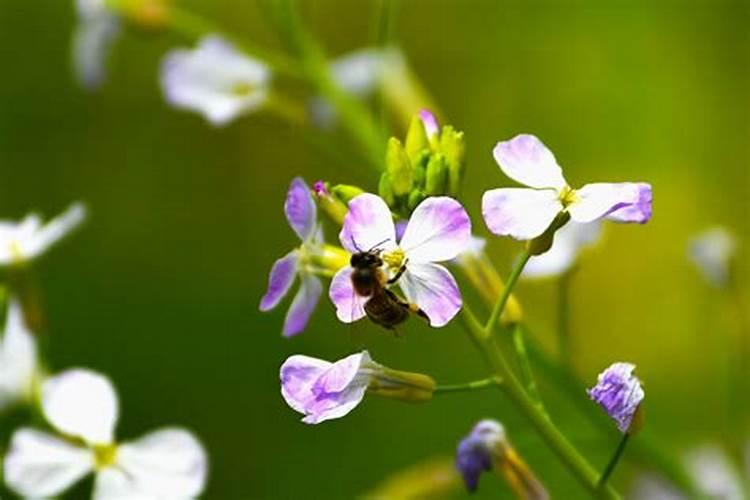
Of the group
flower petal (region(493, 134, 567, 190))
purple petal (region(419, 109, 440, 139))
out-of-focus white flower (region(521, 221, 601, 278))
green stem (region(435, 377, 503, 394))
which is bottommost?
green stem (region(435, 377, 503, 394))

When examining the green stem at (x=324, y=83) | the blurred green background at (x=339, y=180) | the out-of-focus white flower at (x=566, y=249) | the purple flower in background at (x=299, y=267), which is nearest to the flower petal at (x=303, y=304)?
the purple flower in background at (x=299, y=267)

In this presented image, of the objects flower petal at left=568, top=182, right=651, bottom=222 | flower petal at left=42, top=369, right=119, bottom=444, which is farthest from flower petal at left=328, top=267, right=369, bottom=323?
flower petal at left=42, top=369, right=119, bottom=444

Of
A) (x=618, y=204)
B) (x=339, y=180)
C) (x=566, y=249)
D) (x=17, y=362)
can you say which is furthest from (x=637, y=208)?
(x=339, y=180)

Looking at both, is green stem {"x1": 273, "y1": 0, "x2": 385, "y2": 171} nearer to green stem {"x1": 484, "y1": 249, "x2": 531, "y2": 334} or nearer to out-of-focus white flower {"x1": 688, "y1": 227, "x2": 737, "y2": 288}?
out-of-focus white flower {"x1": 688, "y1": 227, "x2": 737, "y2": 288}

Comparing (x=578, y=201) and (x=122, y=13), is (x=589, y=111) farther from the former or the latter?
(x=578, y=201)

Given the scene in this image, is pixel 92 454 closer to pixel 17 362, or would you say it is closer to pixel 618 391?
pixel 17 362
